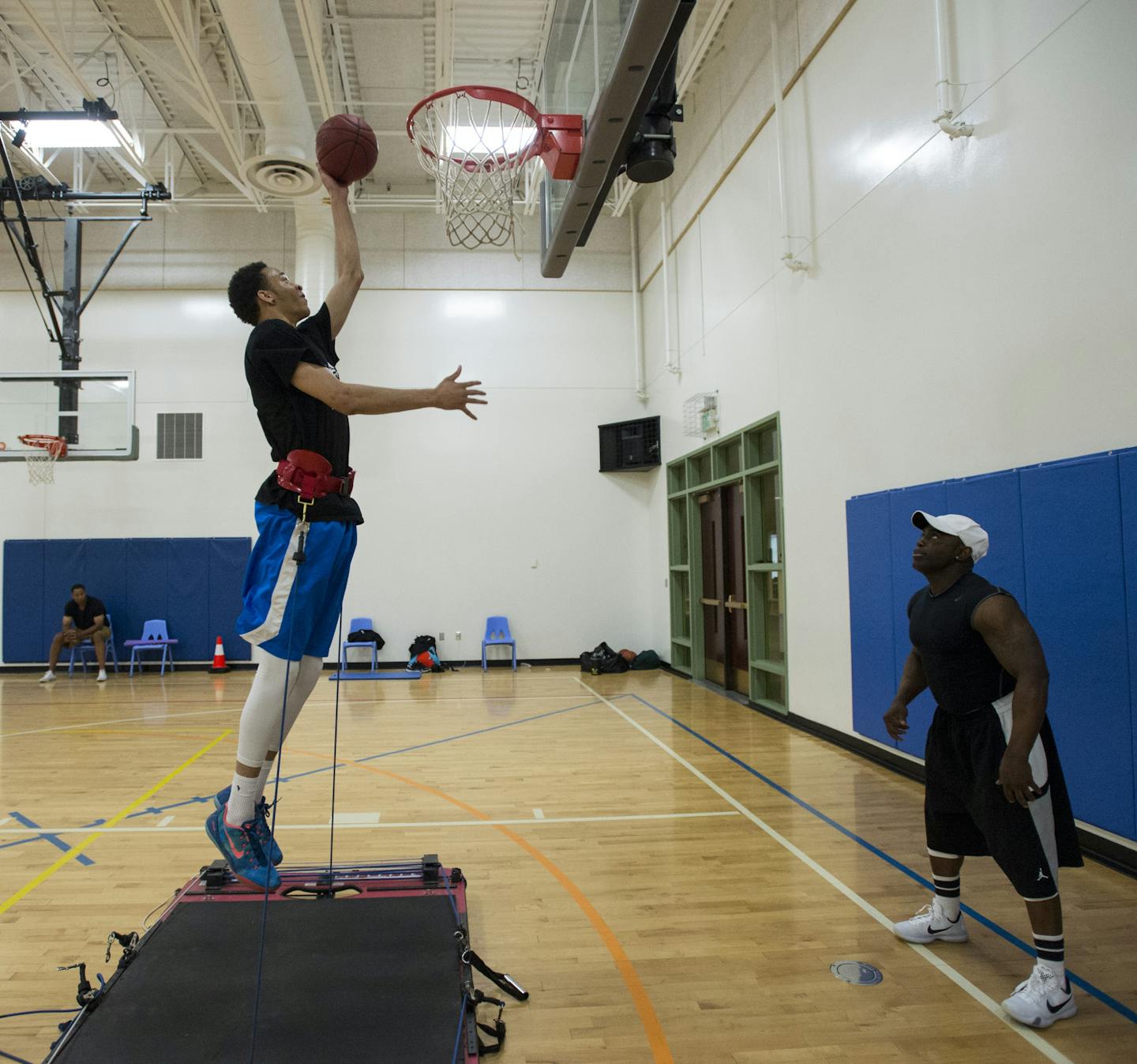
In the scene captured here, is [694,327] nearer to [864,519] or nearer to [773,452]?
[773,452]

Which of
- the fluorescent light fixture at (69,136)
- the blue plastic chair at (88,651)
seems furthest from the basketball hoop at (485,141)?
the blue plastic chair at (88,651)

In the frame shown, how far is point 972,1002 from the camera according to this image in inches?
90.1

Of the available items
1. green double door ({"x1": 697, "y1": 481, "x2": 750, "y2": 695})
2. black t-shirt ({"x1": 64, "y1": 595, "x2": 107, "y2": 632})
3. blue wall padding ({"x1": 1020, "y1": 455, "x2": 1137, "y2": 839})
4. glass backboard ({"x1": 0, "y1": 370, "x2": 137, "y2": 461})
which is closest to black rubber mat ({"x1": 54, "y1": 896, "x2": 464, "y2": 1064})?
blue wall padding ({"x1": 1020, "y1": 455, "x2": 1137, "y2": 839})

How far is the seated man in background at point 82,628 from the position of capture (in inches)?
420

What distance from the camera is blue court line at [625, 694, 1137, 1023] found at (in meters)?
2.29

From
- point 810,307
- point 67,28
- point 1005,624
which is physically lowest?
point 1005,624

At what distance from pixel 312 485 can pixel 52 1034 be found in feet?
5.40

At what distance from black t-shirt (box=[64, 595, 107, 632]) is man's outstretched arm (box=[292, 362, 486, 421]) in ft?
33.9

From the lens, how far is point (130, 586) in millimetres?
11469

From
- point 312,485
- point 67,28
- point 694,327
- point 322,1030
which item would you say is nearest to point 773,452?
point 694,327

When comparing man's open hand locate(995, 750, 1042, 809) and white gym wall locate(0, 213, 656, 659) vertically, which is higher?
white gym wall locate(0, 213, 656, 659)

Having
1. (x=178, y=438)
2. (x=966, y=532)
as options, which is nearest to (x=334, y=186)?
(x=966, y=532)

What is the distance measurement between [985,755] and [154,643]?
1121 cm

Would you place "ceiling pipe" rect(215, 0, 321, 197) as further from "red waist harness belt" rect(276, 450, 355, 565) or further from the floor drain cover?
the floor drain cover
